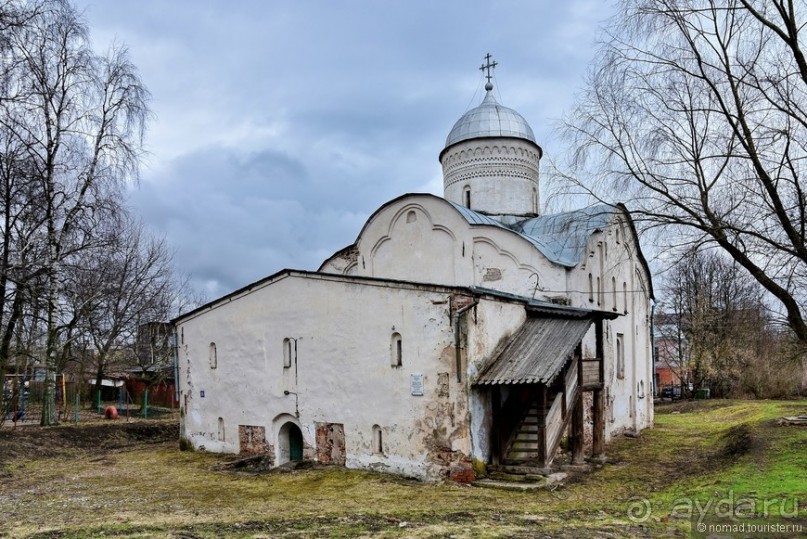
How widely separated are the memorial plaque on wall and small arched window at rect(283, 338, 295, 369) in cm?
338

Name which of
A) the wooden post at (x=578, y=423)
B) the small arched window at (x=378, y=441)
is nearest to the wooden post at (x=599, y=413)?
the wooden post at (x=578, y=423)

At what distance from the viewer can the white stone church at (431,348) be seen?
40.2ft

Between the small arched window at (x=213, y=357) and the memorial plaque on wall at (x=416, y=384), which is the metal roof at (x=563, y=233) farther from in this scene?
the small arched window at (x=213, y=357)

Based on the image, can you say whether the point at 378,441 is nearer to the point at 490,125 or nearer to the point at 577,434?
the point at 577,434

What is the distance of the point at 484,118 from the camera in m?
21.5

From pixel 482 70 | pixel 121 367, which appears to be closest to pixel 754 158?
pixel 482 70

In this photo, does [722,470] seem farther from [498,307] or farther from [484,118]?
[484,118]

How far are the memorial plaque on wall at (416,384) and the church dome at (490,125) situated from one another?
1093 cm

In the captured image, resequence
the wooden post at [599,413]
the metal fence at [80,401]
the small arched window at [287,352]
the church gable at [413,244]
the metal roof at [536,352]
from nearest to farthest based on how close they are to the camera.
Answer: the metal roof at [536,352], the wooden post at [599,413], the small arched window at [287,352], the church gable at [413,244], the metal fence at [80,401]

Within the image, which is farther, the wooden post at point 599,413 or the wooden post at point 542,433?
the wooden post at point 599,413

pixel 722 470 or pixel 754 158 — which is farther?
pixel 722 470

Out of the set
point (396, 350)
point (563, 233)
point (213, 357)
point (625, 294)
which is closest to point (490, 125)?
point (563, 233)

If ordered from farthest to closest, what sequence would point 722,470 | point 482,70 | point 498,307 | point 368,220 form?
point 482,70, point 368,220, point 498,307, point 722,470

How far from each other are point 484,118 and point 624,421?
10845 millimetres
